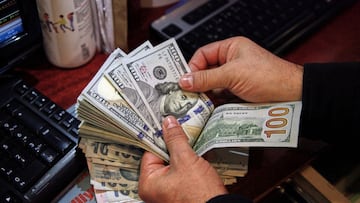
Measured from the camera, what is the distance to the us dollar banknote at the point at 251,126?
0.83 metres

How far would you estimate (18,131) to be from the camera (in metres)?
0.84

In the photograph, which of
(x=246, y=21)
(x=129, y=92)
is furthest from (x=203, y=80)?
(x=246, y=21)

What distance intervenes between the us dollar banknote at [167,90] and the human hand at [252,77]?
→ 2 centimetres

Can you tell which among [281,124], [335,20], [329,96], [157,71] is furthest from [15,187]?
[335,20]

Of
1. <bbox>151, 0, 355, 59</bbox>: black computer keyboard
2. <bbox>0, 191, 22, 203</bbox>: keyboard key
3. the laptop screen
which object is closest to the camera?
<bbox>0, 191, 22, 203</bbox>: keyboard key

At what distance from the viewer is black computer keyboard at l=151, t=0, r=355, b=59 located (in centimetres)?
105

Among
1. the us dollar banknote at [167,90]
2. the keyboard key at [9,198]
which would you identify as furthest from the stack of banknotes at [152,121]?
the keyboard key at [9,198]

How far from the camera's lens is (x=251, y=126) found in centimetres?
85

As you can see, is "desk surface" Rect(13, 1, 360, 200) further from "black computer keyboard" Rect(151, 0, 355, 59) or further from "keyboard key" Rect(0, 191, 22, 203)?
"keyboard key" Rect(0, 191, 22, 203)

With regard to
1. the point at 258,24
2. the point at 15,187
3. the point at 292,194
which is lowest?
the point at 292,194

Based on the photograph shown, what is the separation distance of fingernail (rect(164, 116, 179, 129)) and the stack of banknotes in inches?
0.7

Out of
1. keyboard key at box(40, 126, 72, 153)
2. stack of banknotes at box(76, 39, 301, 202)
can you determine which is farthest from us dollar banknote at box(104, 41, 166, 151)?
keyboard key at box(40, 126, 72, 153)

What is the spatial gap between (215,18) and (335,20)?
0.95 feet

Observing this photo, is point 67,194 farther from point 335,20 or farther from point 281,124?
point 335,20
